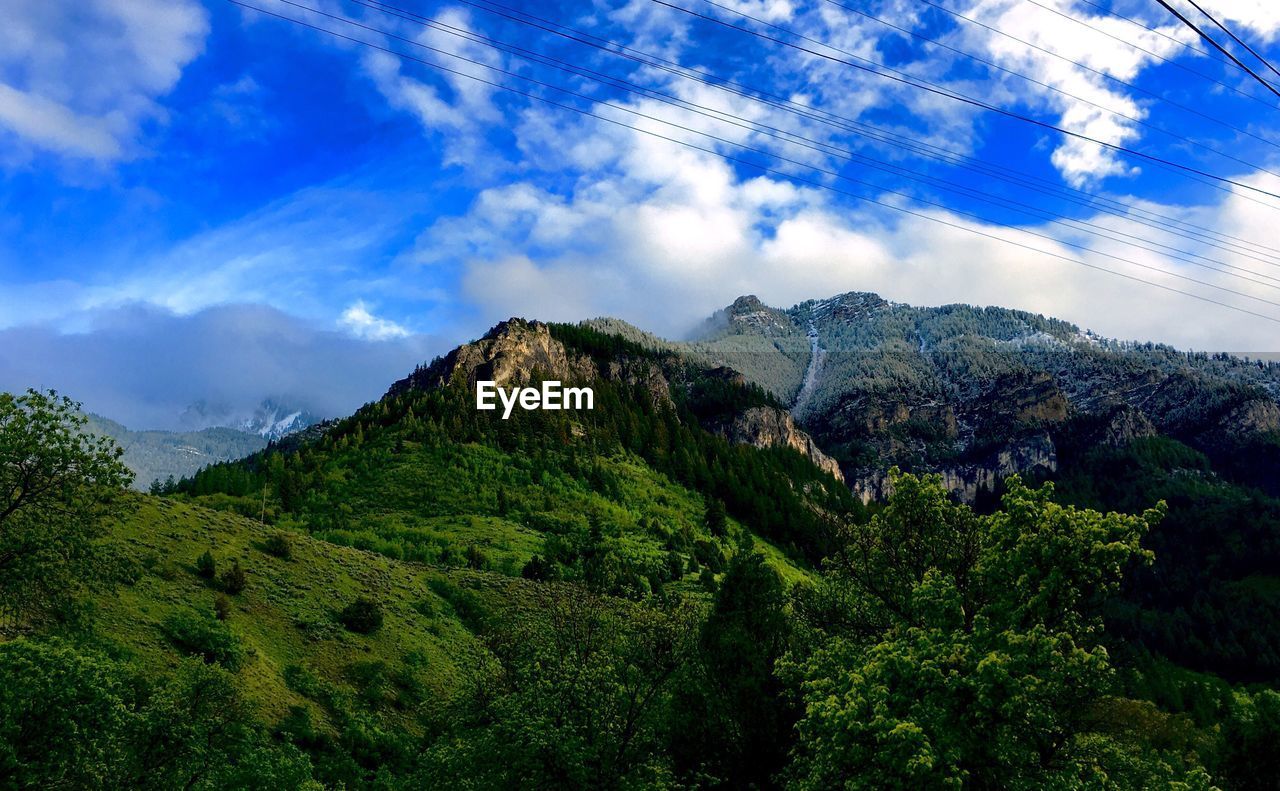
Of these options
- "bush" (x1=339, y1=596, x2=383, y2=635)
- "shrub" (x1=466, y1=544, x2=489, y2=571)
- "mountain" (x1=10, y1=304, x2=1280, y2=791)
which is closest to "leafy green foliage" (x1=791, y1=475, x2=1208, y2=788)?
"mountain" (x1=10, y1=304, x2=1280, y2=791)

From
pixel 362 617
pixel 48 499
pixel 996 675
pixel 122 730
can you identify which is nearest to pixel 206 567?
pixel 362 617

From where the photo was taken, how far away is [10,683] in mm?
25406

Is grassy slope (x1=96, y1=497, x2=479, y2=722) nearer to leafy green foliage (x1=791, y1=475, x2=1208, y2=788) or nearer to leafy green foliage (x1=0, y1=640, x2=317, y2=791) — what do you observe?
leafy green foliage (x1=0, y1=640, x2=317, y2=791)

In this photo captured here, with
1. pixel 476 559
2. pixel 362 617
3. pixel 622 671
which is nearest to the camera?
pixel 622 671

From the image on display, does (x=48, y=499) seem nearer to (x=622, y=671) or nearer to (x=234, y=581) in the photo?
(x=622, y=671)

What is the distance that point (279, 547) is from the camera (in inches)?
2803

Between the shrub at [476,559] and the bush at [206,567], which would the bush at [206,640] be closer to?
the bush at [206,567]

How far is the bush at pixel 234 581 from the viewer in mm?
59469

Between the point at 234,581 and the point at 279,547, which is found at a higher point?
the point at 279,547

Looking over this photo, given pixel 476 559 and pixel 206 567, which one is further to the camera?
pixel 476 559

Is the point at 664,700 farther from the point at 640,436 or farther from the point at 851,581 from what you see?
the point at 640,436

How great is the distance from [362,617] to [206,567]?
12.1 metres

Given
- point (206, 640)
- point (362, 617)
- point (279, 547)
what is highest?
point (279, 547)

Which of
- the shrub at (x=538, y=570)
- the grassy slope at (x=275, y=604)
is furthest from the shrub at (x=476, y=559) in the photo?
the grassy slope at (x=275, y=604)
